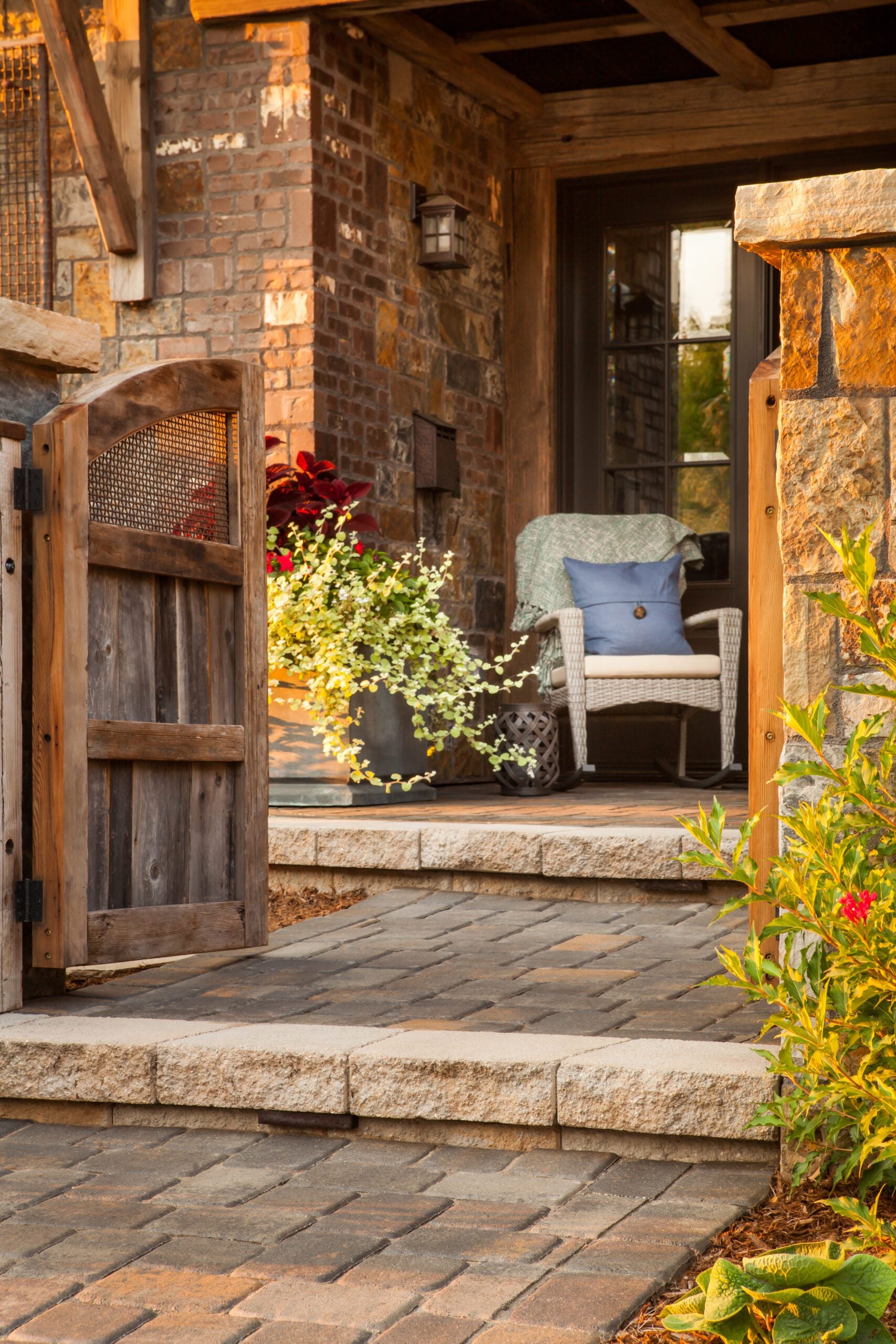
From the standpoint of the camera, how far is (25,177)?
6.16 m

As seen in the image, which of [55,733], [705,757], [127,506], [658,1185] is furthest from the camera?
[705,757]

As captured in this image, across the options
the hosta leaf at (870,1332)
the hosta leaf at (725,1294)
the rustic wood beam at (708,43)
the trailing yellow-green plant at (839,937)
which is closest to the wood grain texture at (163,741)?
the trailing yellow-green plant at (839,937)

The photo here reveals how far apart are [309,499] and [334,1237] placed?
3.61m

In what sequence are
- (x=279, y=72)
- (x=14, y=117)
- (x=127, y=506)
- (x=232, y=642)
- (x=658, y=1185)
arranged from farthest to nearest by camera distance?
1. (x=14, y=117)
2. (x=279, y=72)
3. (x=232, y=642)
4. (x=127, y=506)
5. (x=658, y=1185)

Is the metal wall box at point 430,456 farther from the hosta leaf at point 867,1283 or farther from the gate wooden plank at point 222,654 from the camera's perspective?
the hosta leaf at point 867,1283

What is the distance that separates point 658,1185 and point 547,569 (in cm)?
428

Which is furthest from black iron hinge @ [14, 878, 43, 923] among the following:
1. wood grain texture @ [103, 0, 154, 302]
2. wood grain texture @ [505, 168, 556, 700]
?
wood grain texture @ [505, 168, 556, 700]

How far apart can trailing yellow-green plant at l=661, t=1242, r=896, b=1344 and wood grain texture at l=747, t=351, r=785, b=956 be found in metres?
1.11

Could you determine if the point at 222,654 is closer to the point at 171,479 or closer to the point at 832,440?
the point at 171,479

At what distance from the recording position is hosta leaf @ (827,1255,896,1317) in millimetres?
1681

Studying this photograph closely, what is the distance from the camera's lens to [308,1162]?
8.11 ft

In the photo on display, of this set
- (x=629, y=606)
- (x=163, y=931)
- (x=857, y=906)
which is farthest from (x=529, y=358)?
(x=857, y=906)

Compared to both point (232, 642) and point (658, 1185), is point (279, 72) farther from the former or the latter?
point (658, 1185)

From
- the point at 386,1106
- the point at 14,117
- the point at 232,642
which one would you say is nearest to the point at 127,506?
the point at 232,642
